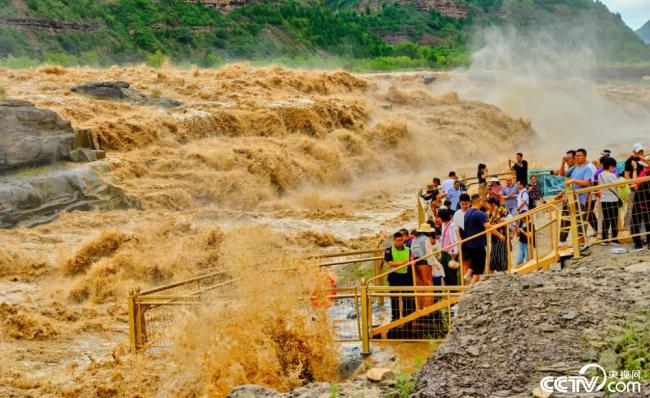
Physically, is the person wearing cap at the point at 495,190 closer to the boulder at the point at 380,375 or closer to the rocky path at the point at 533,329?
the rocky path at the point at 533,329

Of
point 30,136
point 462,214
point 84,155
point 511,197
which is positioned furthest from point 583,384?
point 84,155

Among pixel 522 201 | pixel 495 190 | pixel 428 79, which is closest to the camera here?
pixel 522 201

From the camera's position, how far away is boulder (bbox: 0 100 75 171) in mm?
21625

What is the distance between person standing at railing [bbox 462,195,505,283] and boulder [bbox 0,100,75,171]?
13.8 m

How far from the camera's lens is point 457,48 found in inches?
3816

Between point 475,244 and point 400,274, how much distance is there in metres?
1.21

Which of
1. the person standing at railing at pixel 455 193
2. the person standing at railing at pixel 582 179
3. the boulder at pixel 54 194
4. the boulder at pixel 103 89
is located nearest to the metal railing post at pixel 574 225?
the person standing at railing at pixel 582 179

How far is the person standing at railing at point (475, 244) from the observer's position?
10852 mm

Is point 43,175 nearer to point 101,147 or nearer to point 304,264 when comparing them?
point 101,147

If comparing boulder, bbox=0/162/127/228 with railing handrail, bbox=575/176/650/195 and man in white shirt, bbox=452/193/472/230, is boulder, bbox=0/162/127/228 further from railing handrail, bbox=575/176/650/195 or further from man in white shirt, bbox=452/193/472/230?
railing handrail, bbox=575/176/650/195

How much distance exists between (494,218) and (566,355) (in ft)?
15.9

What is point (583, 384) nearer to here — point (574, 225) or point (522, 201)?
point (574, 225)

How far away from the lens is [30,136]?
22.3m

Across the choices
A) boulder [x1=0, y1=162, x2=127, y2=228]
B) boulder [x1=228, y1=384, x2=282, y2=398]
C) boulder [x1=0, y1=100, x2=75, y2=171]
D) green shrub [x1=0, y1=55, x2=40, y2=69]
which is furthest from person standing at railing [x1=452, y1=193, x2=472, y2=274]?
green shrub [x1=0, y1=55, x2=40, y2=69]
